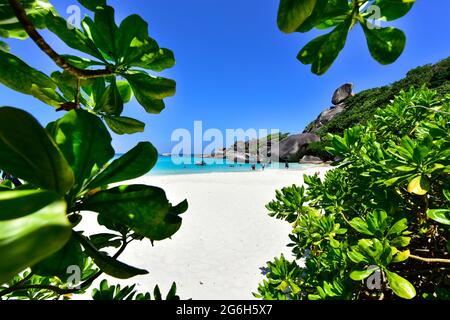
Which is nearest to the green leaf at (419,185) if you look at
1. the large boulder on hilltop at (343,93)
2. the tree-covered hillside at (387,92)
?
the tree-covered hillside at (387,92)

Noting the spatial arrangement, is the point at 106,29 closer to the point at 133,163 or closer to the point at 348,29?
the point at 133,163

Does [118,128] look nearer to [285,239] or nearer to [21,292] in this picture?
[21,292]

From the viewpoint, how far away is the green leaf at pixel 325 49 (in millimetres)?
508

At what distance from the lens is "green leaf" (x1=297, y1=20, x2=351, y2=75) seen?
508 mm

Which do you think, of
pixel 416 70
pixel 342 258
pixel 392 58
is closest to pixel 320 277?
pixel 342 258

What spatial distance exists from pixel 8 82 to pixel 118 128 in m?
0.33

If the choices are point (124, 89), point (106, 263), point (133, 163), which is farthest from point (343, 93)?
point (106, 263)

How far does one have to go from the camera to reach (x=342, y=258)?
1246 mm

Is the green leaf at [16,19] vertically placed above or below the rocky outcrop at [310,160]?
above

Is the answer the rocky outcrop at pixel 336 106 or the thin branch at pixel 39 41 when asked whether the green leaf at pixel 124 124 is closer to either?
the thin branch at pixel 39 41

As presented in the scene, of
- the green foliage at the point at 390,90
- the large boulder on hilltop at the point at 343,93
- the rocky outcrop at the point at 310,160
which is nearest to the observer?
the green foliage at the point at 390,90

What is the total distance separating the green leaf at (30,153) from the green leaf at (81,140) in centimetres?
10

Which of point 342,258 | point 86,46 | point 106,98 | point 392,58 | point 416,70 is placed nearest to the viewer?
point 392,58

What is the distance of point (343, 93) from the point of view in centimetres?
4262
